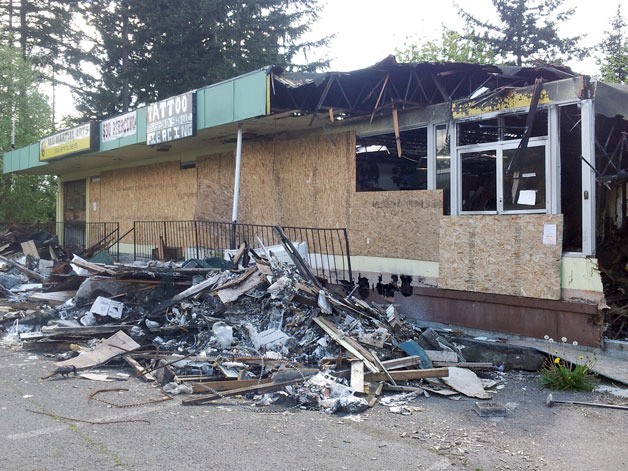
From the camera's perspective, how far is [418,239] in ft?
34.2

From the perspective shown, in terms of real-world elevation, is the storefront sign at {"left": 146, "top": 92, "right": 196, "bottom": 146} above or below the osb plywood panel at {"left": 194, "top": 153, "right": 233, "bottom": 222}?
above

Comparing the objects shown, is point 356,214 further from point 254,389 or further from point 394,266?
point 254,389

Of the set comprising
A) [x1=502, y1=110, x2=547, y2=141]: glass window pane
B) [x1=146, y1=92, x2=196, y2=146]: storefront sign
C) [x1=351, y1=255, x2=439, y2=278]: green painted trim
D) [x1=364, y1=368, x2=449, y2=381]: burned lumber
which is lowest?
[x1=364, y1=368, x2=449, y2=381]: burned lumber

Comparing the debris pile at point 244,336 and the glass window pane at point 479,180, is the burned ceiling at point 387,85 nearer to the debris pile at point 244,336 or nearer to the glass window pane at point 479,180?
the glass window pane at point 479,180

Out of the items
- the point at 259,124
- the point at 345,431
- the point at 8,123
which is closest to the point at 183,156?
the point at 259,124

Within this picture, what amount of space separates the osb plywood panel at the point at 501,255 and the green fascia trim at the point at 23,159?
51.3ft

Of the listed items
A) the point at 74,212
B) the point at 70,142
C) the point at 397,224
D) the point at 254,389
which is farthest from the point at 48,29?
the point at 254,389

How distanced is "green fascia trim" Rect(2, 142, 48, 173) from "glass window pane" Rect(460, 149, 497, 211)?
1554 cm

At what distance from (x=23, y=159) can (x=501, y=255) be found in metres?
18.8

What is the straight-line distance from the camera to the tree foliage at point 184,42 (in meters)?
27.6

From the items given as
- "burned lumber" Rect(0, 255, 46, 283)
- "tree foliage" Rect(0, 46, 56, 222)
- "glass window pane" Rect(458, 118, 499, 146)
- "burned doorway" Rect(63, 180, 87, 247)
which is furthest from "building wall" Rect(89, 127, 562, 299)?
"tree foliage" Rect(0, 46, 56, 222)

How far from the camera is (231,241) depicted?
1284 cm

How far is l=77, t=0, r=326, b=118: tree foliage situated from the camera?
27.6 m

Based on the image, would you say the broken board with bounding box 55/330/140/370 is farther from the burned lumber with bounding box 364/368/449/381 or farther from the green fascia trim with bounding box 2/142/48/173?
the green fascia trim with bounding box 2/142/48/173
